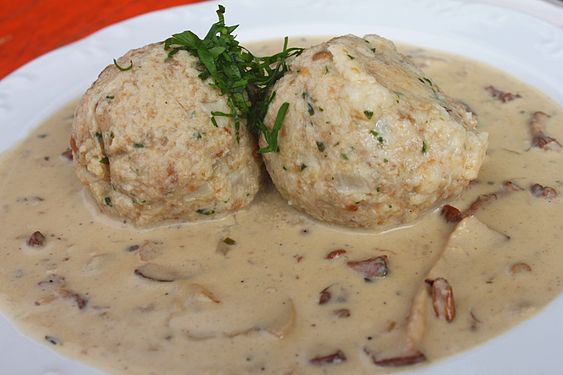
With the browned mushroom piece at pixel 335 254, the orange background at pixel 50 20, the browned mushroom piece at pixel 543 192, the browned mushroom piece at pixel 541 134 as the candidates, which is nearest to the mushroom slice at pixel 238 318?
the browned mushroom piece at pixel 335 254

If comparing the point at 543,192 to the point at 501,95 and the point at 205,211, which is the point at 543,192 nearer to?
the point at 501,95

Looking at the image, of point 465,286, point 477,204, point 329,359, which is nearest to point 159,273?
point 329,359

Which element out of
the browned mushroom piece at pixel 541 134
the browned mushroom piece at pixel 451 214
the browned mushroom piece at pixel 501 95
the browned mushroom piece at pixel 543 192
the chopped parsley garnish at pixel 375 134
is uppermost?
the chopped parsley garnish at pixel 375 134

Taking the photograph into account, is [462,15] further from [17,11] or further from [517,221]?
[17,11]

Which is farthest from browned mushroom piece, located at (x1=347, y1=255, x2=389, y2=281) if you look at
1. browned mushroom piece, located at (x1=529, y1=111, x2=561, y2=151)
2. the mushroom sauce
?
browned mushroom piece, located at (x1=529, y1=111, x2=561, y2=151)

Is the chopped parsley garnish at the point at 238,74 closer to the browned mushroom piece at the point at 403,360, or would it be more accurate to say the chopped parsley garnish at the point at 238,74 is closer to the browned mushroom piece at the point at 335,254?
the browned mushroom piece at the point at 335,254
